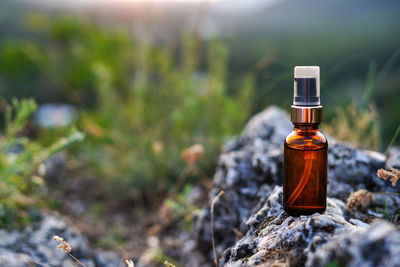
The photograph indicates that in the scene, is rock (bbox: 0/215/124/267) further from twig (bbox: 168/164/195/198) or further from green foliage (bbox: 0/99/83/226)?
twig (bbox: 168/164/195/198)

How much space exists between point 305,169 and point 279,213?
8.3 inches

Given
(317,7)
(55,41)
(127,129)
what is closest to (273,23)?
(317,7)

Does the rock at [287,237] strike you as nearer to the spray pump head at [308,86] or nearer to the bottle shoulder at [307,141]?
the bottle shoulder at [307,141]

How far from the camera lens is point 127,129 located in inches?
119

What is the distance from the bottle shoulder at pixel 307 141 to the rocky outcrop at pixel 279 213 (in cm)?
22

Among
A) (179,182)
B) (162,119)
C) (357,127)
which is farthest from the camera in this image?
(162,119)

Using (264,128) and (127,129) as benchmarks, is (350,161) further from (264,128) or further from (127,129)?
(127,129)

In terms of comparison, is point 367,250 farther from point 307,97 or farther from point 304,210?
point 307,97

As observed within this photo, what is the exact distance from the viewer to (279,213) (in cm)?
124

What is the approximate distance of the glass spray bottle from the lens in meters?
1.11

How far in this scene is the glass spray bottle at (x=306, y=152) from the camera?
111 cm

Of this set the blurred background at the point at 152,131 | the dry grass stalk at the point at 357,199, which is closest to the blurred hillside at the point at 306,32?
the blurred background at the point at 152,131

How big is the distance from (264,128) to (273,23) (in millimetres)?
12324

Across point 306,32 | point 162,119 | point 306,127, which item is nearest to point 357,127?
point 306,127
